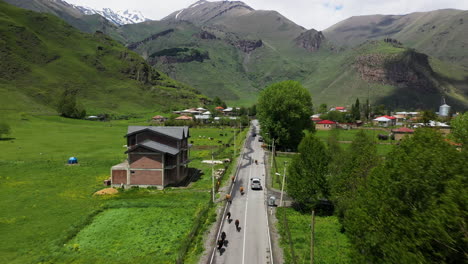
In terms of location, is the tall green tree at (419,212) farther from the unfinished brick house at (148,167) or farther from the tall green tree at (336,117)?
the tall green tree at (336,117)

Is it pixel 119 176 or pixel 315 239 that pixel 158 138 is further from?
pixel 315 239

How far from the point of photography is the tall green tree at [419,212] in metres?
13.5

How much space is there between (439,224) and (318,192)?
27203 millimetres

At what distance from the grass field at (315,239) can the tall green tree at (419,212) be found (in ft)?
20.0

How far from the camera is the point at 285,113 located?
275 feet

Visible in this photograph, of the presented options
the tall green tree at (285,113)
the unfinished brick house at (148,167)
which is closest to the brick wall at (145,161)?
the unfinished brick house at (148,167)

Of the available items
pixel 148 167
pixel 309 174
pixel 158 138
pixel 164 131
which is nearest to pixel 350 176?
pixel 309 174

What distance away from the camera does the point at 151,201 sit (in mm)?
42219

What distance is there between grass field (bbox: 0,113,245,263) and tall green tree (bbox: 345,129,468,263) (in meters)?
15.8

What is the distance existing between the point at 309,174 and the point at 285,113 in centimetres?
4511

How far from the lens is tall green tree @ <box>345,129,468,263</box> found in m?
13.5

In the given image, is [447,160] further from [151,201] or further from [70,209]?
[70,209]

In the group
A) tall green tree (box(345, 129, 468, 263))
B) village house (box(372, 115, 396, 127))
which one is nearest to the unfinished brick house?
tall green tree (box(345, 129, 468, 263))

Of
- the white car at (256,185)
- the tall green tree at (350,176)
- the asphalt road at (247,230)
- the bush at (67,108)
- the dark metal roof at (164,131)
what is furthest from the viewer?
the bush at (67,108)
